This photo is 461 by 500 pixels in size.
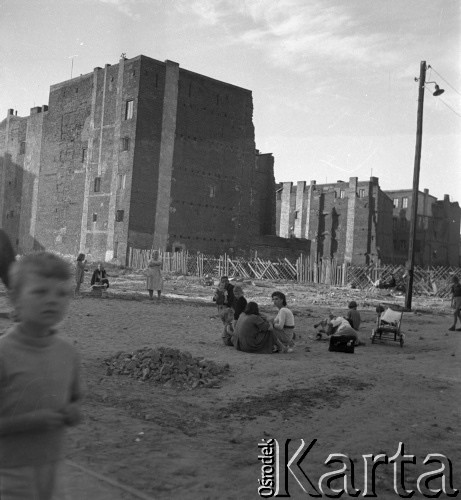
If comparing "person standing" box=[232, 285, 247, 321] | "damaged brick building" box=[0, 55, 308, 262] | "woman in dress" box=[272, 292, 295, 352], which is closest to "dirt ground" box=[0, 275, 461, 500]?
"woman in dress" box=[272, 292, 295, 352]

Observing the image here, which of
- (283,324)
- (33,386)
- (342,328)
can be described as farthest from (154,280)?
(33,386)

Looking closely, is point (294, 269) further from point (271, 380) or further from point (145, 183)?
point (271, 380)

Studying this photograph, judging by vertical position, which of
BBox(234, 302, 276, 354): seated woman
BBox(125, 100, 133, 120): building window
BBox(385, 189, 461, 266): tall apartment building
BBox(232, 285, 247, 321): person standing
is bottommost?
BBox(234, 302, 276, 354): seated woman

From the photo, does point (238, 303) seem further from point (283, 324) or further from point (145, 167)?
point (145, 167)

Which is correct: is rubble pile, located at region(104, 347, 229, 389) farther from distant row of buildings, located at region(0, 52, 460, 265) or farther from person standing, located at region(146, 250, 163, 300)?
distant row of buildings, located at region(0, 52, 460, 265)

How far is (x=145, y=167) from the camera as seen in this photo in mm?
38812

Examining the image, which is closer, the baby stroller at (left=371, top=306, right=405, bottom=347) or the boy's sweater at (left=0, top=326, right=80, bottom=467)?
the boy's sweater at (left=0, top=326, right=80, bottom=467)

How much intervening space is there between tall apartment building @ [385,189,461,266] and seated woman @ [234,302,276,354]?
1843 inches

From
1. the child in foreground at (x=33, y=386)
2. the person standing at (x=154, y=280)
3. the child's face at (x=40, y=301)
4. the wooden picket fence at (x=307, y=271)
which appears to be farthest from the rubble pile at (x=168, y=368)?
the wooden picket fence at (x=307, y=271)

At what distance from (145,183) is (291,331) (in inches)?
1156

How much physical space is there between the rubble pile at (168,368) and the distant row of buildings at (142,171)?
30104 mm

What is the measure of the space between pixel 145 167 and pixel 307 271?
12520 mm

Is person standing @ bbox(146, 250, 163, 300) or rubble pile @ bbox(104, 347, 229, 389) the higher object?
person standing @ bbox(146, 250, 163, 300)

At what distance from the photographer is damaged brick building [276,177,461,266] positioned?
175 ft
